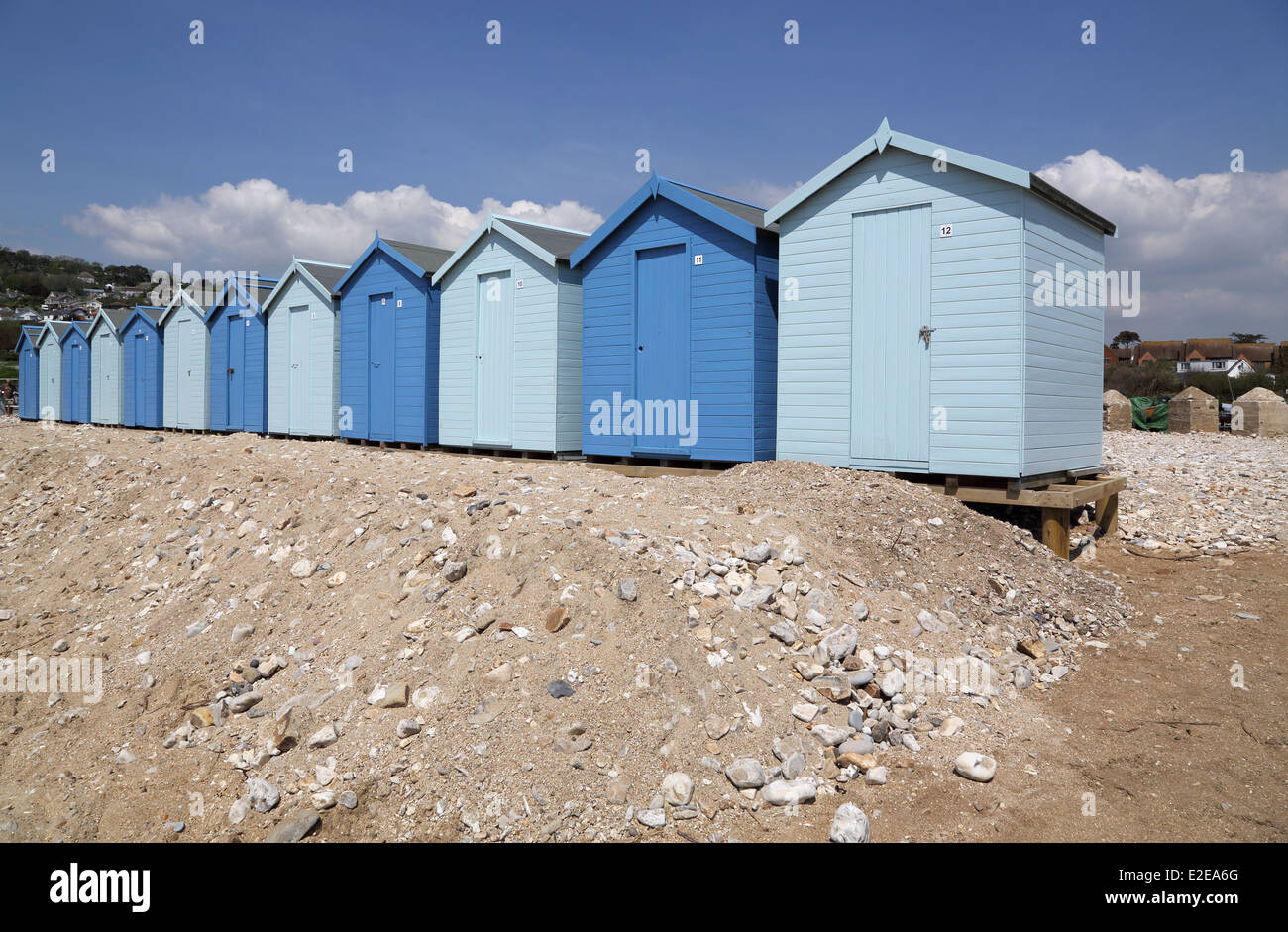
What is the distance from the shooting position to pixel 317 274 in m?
17.0

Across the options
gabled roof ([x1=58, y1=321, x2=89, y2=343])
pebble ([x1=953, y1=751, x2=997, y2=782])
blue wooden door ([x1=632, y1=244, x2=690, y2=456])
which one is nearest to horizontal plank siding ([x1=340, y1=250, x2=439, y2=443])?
blue wooden door ([x1=632, y1=244, x2=690, y2=456])

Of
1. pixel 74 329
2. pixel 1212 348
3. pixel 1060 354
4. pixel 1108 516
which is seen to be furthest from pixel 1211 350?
pixel 74 329

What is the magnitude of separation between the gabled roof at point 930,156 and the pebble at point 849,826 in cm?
→ 659

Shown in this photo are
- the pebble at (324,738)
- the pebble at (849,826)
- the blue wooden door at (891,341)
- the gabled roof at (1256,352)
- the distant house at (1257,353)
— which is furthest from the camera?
the gabled roof at (1256,352)

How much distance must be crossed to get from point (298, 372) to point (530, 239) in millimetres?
8011

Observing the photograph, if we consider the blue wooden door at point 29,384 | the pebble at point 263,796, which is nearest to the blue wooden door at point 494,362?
the pebble at point 263,796

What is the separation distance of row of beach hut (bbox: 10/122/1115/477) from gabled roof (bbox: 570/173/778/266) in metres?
0.03

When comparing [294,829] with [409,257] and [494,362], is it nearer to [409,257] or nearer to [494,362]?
[494,362]

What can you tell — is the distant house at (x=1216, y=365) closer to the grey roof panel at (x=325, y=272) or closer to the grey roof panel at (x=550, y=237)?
the grey roof panel at (x=550, y=237)

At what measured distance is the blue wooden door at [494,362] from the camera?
513 inches

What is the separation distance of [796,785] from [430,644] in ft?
8.53

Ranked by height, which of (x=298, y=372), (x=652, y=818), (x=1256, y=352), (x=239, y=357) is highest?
(x=1256, y=352)

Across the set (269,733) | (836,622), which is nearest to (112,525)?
(269,733)
